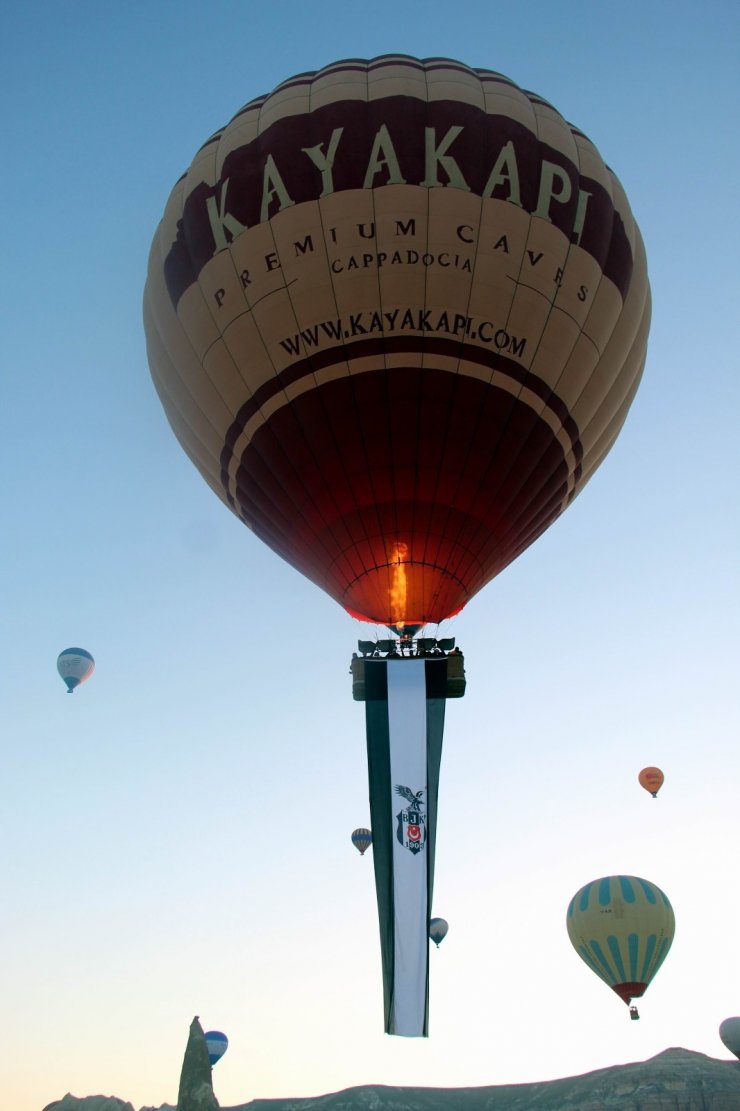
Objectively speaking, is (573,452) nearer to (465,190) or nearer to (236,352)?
(465,190)

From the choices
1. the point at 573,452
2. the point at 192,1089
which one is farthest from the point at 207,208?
the point at 192,1089

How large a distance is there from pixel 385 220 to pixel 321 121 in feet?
5.60

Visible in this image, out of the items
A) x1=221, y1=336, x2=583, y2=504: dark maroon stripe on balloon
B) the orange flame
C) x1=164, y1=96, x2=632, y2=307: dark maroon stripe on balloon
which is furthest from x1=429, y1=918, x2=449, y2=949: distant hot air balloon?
x1=164, y1=96, x2=632, y2=307: dark maroon stripe on balloon

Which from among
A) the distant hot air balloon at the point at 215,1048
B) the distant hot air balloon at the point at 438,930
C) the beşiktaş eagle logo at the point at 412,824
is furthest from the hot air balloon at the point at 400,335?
the distant hot air balloon at the point at 215,1048

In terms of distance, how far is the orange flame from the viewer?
1258 centimetres

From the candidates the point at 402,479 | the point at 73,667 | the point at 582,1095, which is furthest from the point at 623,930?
the point at 582,1095

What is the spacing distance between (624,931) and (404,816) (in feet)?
42.6

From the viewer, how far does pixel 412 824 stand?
40.2ft

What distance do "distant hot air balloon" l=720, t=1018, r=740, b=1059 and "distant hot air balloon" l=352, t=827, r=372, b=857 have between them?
52.0 feet

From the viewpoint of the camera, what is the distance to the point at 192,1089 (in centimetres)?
5500

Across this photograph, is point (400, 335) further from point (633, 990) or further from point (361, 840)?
point (361, 840)

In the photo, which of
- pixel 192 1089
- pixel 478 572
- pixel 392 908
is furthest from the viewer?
pixel 192 1089

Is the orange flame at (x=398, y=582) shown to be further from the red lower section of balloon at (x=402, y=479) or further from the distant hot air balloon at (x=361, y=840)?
the distant hot air balloon at (x=361, y=840)

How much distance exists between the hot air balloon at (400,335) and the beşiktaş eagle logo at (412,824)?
0.02 m
